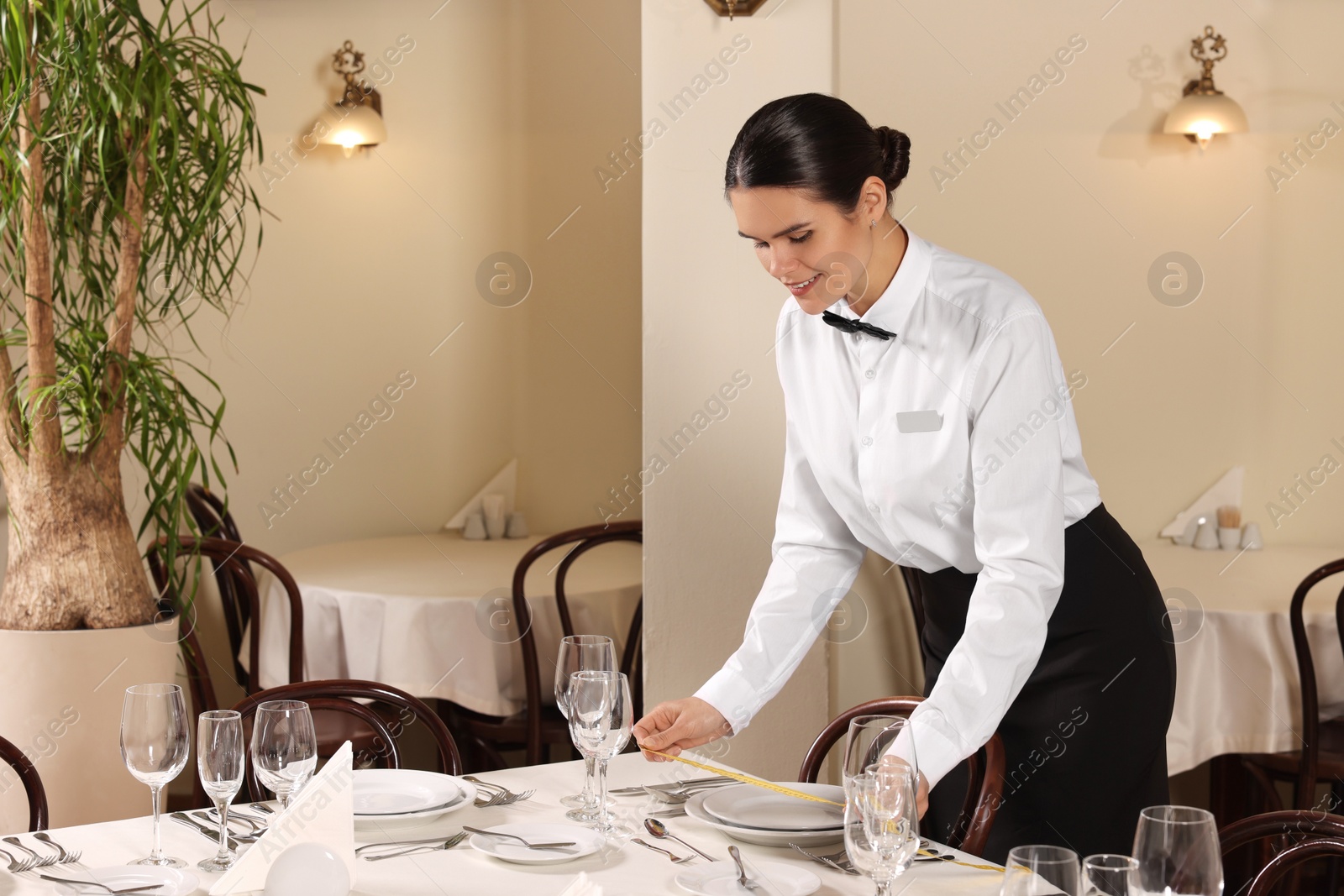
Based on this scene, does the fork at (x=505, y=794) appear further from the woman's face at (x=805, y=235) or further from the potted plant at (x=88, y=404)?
the potted plant at (x=88, y=404)

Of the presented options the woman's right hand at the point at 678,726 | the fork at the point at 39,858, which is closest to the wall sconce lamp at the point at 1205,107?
the woman's right hand at the point at 678,726

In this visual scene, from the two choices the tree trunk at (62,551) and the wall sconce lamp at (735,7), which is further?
the tree trunk at (62,551)

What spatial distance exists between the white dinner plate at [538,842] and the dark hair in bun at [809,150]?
32.6 inches

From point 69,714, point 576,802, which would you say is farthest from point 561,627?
point 576,802

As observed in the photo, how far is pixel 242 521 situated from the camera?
4.29 metres

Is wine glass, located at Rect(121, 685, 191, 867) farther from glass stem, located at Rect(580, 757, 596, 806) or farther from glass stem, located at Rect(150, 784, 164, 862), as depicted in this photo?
glass stem, located at Rect(580, 757, 596, 806)

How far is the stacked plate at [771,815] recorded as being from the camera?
1435mm

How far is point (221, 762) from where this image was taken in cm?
136

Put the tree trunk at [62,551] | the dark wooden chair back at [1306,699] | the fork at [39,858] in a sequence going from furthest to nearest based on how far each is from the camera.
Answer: the dark wooden chair back at [1306,699] → the tree trunk at [62,551] → the fork at [39,858]

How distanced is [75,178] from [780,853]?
190 centimetres

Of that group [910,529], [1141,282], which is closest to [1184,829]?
[910,529]

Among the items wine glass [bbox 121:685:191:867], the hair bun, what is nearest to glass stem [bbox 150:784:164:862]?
wine glass [bbox 121:685:191:867]

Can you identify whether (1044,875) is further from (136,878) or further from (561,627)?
(561,627)

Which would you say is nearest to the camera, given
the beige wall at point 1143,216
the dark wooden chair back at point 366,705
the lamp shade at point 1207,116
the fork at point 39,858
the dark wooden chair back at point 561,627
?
the fork at point 39,858
